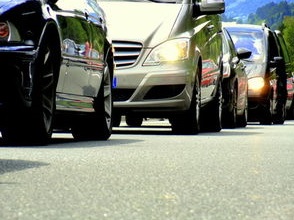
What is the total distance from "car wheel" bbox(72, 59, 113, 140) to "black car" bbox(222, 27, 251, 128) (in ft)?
20.2

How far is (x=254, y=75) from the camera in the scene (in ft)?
76.1

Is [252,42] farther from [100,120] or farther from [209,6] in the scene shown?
[100,120]

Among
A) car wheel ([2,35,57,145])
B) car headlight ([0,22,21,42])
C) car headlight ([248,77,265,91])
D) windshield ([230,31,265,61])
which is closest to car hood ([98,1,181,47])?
car wheel ([2,35,57,145])

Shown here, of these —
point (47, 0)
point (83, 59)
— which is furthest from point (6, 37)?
point (83, 59)

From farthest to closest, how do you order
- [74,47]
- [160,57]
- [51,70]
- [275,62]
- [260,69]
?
[275,62], [260,69], [160,57], [74,47], [51,70]

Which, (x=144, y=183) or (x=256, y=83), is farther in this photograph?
(x=256, y=83)

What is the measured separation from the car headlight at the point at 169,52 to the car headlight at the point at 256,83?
873 cm

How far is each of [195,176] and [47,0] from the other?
3.56 m

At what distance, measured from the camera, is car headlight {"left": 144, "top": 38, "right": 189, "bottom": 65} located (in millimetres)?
14344

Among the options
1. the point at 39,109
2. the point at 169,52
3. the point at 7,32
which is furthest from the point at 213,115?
the point at 7,32

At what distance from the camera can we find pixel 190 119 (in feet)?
48.3

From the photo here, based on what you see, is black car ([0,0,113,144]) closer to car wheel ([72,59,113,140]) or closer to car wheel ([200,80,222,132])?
car wheel ([72,59,113,140])

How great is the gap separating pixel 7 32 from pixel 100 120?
113 inches

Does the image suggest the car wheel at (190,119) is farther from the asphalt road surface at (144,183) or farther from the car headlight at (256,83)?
the car headlight at (256,83)
